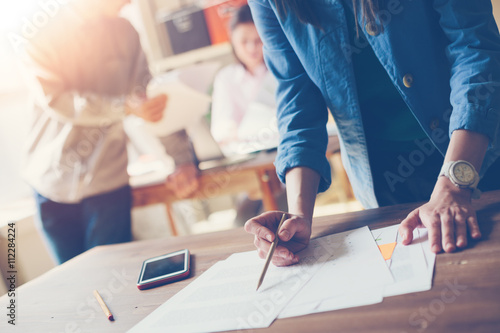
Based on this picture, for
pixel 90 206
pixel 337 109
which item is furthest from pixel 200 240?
pixel 90 206

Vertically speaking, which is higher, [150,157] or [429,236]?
[429,236]

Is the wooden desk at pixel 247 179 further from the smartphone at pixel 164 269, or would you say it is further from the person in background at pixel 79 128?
the smartphone at pixel 164 269

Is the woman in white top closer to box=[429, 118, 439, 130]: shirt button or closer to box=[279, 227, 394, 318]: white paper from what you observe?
box=[429, 118, 439, 130]: shirt button

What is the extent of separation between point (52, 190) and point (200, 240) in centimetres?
105

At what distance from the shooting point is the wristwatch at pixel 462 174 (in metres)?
0.69

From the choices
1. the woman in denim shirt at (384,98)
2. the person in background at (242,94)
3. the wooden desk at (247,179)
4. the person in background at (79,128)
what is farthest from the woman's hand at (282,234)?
the person in background at (242,94)

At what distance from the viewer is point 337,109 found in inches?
37.7

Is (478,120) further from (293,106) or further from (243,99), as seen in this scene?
(243,99)

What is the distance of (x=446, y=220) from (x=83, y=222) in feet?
5.26

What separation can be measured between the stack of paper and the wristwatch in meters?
0.09

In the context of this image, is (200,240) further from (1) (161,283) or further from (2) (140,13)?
(2) (140,13)

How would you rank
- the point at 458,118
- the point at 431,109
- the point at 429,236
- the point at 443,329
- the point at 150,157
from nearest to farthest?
the point at 443,329 < the point at 429,236 < the point at 458,118 < the point at 431,109 < the point at 150,157

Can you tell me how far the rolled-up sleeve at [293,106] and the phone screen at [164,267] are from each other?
27cm

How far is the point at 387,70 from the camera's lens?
855 millimetres
